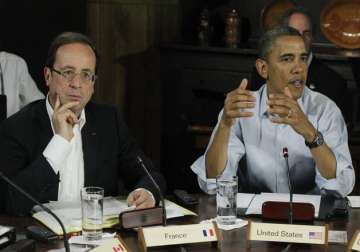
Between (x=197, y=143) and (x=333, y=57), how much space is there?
116cm

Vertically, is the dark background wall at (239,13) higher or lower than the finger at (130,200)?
higher

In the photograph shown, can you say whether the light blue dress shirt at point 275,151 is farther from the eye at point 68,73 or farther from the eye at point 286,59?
the eye at point 68,73

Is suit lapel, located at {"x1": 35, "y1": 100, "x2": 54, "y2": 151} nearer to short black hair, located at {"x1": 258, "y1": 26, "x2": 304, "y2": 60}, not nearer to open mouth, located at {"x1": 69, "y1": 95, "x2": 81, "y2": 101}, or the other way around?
open mouth, located at {"x1": 69, "y1": 95, "x2": 81, "y2": 101}

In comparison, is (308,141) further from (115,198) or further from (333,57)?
(333,57)

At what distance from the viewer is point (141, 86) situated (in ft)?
21.9

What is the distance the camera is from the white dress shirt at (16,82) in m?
5.12

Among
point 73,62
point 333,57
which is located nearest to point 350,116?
point 333,57

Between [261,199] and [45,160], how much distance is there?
2.58 ft

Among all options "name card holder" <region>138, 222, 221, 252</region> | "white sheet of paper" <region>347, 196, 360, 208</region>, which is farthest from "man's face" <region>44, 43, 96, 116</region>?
"white sheet of paper" <region>347, 196, 360, 208</region>

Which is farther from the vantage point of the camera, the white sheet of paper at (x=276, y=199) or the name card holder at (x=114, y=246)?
the white sheet of paper at (x=276, y=199)

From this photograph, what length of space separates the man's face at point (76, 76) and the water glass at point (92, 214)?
0.57m

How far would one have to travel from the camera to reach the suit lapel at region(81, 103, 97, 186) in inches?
134

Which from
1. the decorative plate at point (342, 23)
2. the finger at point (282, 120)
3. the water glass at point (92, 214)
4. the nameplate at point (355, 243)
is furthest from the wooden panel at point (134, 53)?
the nameplate at point (355, 243)

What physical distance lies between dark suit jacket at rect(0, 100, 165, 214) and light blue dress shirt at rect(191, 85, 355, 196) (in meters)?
0.29
